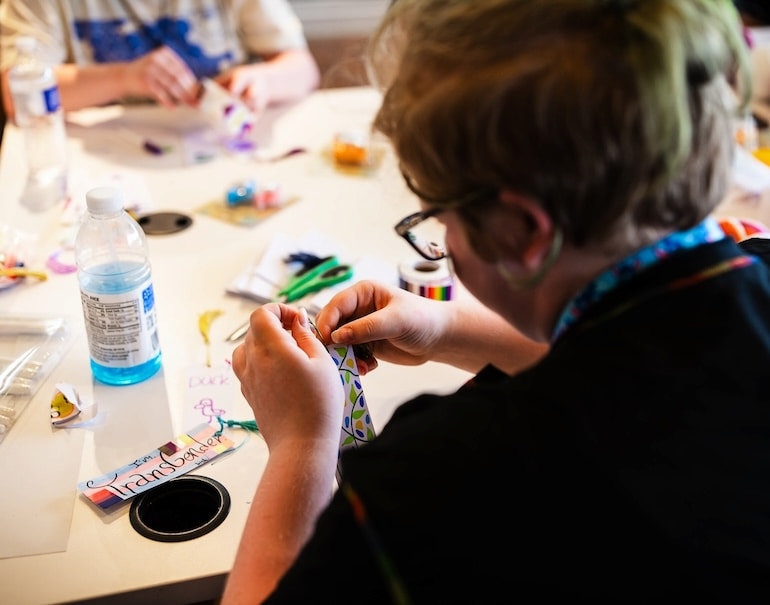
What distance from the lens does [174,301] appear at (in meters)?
1.18

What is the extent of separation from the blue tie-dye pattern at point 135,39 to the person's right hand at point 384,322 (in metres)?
1.24

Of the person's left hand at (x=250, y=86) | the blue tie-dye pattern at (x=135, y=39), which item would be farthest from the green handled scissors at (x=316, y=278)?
the blue tie-dye pattern at (x=135, y=39)

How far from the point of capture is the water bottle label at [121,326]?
0.93 meters

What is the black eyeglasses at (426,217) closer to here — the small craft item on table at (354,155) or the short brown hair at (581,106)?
the short brown hair at (581,106)

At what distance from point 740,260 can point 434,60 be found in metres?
0.28

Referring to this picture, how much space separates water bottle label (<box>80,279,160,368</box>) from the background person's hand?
0.14m

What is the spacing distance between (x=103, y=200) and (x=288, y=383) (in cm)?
32

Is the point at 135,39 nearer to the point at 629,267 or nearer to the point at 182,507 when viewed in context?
the point at 182,507

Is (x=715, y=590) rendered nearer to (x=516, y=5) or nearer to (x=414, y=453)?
(x=414, y=453)

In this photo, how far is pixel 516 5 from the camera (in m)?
0.58

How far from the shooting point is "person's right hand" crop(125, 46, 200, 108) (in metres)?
1.68

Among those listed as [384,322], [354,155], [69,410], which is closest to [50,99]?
[354,155]

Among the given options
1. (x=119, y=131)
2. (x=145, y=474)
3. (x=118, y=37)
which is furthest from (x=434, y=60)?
(x=118, y=37)

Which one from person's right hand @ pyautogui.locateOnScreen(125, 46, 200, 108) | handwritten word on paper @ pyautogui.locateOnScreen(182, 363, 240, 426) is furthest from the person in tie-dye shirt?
handwritten word on paper @ pyautogui.locateOnScreen(182, 363, 240, 426)
